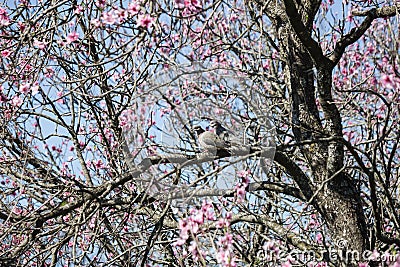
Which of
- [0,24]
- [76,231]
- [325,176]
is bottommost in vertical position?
[76,231]

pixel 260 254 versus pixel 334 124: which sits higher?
pixel 334 124

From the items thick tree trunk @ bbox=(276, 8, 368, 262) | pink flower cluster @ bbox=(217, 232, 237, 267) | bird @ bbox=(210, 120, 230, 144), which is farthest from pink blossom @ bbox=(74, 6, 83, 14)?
pink flower cluster @ bbox=(217, 232, 237, 267)

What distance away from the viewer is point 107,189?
3.98 meters

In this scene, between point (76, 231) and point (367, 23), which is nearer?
point (76, 231)

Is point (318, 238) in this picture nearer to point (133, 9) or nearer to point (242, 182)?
point (242, 182)

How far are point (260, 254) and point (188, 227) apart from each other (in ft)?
5.25

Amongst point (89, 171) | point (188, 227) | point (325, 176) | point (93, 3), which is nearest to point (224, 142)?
point (188, 227)

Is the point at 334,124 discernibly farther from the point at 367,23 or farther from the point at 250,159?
the point at 250,159

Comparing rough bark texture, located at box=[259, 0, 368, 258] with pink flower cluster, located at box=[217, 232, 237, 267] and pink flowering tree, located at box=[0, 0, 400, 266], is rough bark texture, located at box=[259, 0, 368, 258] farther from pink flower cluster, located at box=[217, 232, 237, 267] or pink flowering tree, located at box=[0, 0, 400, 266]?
pink flower cluster, located at box=[217, 232, 237, 267]

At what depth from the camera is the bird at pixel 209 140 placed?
11.6 feet

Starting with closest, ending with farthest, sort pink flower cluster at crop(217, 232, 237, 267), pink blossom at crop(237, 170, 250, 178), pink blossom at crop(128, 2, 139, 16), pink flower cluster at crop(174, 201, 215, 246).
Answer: pink flower cluster at crop(217, 232, 237, 267) → pink flower cluster at crop(174, 201, 215, 246) → pink blossom at crop(128, 2, 139, 16) → pink blossom at crop(237, 170, 250, 178)

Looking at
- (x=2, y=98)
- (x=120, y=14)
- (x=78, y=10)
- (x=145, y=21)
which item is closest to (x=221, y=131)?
(x=145, y=21)

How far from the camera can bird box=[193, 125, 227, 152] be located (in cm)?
352

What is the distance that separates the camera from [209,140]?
11.6 ft
